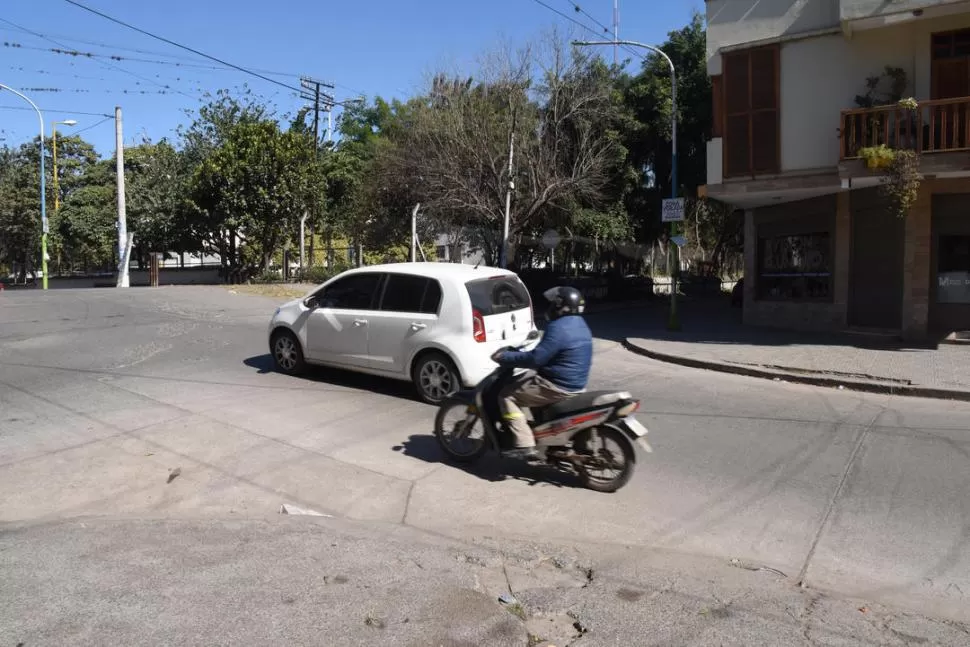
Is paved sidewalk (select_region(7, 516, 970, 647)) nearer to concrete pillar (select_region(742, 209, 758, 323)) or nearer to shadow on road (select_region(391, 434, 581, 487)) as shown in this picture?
shadow on road (select_region(391, 434, 581, 487))

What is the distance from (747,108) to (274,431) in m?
12.9

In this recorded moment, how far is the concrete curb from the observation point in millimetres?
10008

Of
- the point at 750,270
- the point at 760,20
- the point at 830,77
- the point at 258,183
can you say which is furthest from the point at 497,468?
the point at 258,183

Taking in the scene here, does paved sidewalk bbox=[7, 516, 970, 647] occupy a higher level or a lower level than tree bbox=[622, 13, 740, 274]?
lower

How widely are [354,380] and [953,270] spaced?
1184cm

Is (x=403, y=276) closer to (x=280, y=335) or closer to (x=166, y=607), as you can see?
(x=280, y=335)

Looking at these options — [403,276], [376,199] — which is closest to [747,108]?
[403,276]

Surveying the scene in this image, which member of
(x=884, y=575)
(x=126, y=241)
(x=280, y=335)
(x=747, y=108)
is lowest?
(x=884, y=575)

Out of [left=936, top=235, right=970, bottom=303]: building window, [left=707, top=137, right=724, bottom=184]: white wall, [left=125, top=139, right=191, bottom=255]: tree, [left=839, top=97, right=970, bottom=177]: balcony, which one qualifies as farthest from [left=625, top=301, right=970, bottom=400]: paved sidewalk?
[left=125, top=139, right=191, bottom=255]: tree

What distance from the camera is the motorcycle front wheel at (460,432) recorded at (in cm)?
645

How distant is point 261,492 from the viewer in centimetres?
588

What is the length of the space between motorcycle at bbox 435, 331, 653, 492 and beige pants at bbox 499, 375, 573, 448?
3.1 inches

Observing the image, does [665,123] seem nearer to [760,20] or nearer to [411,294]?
[760,20]

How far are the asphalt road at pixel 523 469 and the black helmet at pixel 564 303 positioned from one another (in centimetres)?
145
